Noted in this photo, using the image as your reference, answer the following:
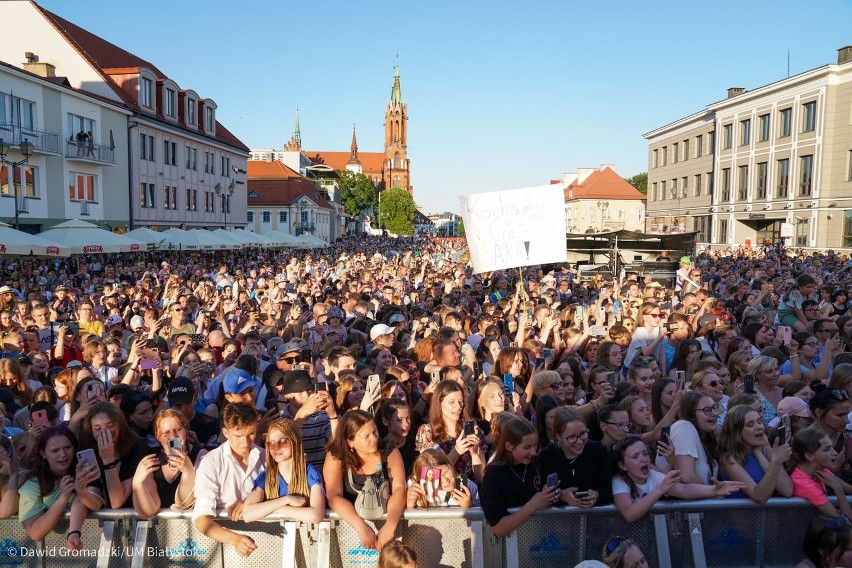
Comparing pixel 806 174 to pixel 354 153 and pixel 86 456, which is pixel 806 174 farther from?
pixel 354 153

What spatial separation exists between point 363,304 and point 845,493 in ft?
27.5

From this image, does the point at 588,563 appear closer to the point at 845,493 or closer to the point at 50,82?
the point at 845,493

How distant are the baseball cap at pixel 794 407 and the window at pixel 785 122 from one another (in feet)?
144

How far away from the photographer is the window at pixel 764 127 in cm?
4478

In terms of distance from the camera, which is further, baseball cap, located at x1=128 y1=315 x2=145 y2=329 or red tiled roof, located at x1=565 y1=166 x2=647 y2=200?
red tiled roof, located at x1=565 y1=166 x2=647 y2=200

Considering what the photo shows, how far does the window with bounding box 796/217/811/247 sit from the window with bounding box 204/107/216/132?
1566 inches

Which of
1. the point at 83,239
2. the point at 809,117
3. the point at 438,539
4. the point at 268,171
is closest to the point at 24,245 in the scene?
the point at 83,239

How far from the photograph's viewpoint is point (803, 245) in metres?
41.3

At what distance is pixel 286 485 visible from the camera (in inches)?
157

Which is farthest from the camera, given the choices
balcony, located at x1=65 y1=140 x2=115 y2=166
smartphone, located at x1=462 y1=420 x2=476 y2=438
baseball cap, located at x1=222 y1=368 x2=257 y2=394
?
balcony, located at x1=65 y1=140 x2=115 y2=166

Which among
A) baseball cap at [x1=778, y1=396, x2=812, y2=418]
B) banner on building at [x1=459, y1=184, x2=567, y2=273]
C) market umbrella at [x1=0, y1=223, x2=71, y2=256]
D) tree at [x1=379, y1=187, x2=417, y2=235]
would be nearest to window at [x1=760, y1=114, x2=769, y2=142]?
banner on building at [x1=459, y1=184, x2=567, y2=273]

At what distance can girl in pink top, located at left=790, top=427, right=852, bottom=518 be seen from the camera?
3.96 meters

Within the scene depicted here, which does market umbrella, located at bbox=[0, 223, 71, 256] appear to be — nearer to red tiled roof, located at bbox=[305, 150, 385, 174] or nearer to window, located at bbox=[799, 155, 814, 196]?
window, located at bbox=[799, 155, 814, 196]

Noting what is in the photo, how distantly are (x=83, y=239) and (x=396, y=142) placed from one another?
15444 cm
